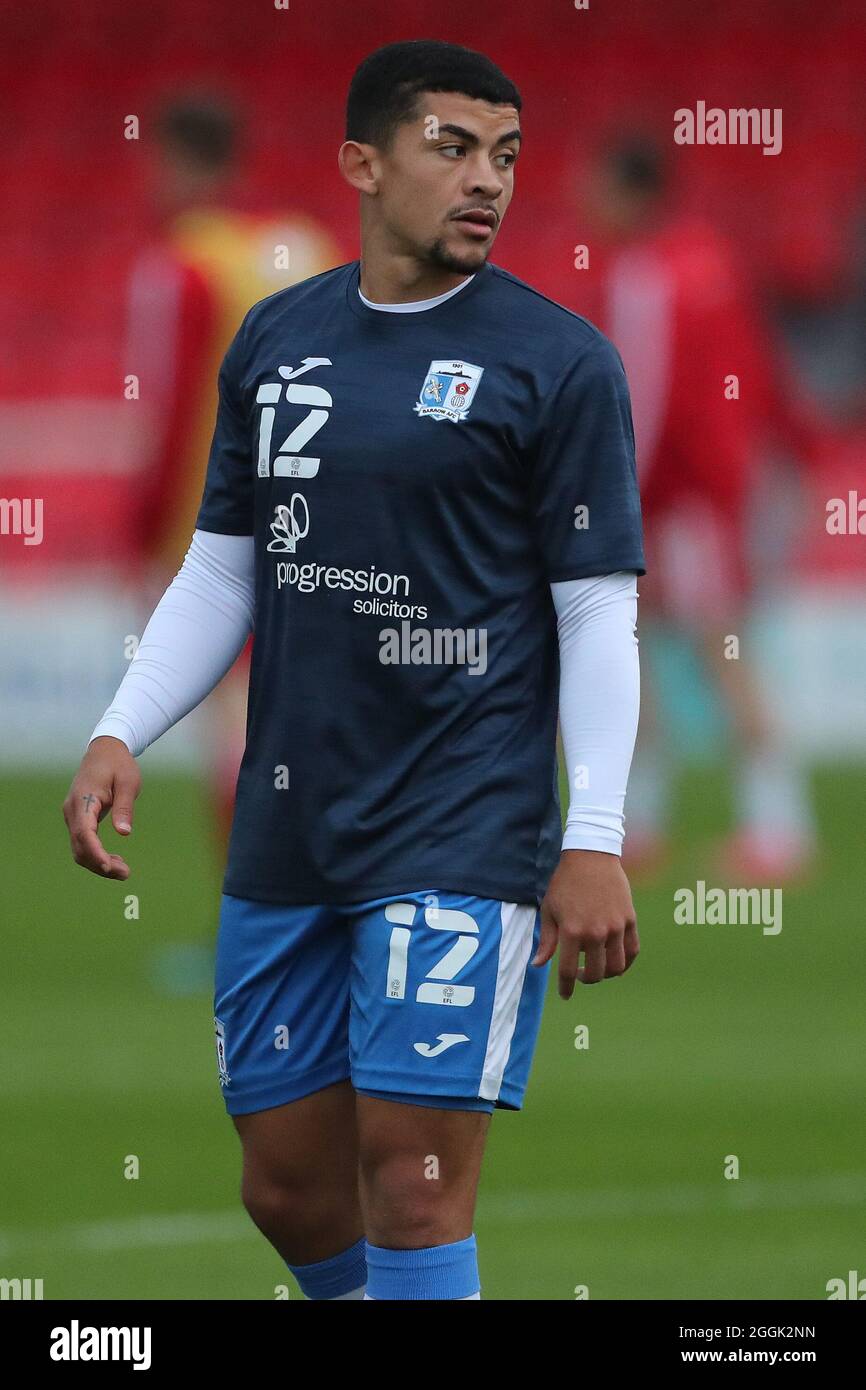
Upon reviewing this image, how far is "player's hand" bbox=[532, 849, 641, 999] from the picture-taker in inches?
111

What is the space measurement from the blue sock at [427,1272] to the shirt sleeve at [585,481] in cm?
83

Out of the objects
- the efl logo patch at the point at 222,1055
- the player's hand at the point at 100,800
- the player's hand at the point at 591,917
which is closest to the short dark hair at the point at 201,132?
the player's hand at the point at 100,800

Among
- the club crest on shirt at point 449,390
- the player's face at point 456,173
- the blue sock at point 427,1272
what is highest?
the player's face at point 456,173

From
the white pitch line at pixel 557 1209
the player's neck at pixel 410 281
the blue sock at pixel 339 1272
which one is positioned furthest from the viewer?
the white pitch line at pixel 557 1209

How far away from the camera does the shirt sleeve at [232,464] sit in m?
A: 3.25

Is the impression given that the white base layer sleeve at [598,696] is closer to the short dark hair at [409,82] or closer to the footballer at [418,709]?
the footballer at [418,709]

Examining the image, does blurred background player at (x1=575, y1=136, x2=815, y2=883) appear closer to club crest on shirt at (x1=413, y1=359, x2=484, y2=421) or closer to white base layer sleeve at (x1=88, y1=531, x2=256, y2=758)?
white base layer sleeve at (x1=88, y1=531, x2=256, y2=758)

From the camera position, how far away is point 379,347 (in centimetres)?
310

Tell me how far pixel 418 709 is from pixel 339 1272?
0.80 metres

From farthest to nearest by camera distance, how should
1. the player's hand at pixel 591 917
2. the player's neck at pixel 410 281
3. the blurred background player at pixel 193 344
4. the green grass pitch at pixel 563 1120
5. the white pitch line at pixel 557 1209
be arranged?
the blurred background player at pixel 193 344, the white pitch line at pixel 557 1209, the green grass pitch at pixel 563 1120, the player's neck at pixel 410 281, the player's hand at pixel 591 917

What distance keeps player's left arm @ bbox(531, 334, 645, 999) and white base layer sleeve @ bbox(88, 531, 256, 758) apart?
497 mm

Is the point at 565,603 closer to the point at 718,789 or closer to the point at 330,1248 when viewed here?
the point at 330,1248

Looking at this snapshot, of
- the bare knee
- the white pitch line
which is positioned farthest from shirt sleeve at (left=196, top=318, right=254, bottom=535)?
the white pitch line

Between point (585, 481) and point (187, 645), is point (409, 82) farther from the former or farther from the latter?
point (187, 645)
